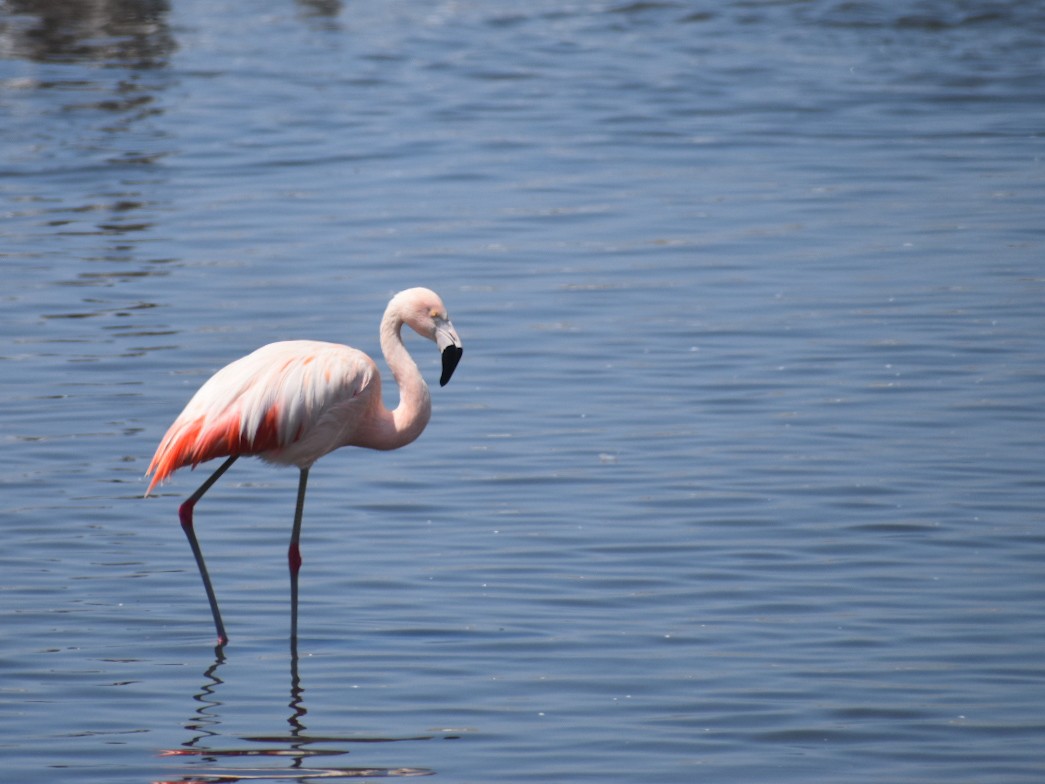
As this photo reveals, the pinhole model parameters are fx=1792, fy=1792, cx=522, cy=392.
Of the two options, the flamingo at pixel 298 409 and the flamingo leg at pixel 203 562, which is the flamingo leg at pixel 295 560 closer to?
the flamingo at pixel 298 409

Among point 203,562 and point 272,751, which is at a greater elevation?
point 203,562

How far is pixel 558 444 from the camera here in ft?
25.7

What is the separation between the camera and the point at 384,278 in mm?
10398

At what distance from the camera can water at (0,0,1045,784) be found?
530 centimetres

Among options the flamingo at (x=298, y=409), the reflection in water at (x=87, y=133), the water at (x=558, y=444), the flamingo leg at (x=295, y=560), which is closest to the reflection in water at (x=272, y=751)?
the water at (x=558, y=444)

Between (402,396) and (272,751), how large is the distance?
1594 mm

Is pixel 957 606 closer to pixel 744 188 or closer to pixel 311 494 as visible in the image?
pixel 311 494

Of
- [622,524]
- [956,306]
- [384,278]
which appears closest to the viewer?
[622,524]

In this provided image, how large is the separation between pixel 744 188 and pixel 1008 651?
278 inches

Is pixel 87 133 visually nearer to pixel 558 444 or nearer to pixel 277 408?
pixel 558 444

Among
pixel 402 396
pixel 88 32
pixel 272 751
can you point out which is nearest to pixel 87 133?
pixel 88 32

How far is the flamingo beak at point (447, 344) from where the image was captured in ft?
20.2

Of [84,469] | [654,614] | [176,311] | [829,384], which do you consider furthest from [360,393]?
[176,311]

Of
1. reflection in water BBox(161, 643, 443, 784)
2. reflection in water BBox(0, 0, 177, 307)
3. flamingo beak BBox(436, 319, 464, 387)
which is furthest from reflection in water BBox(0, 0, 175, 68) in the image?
reflection in water BBox(161, 643, 443, 784)
